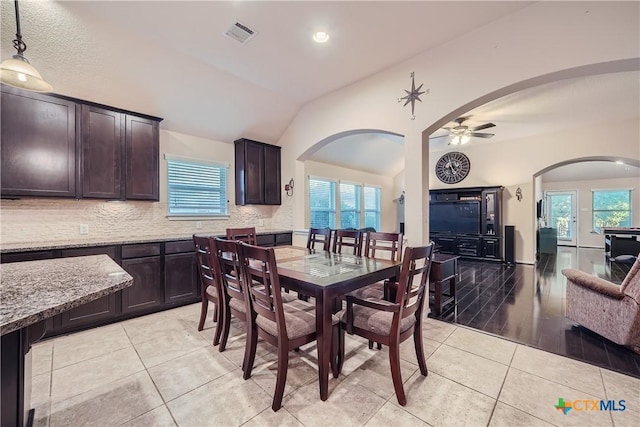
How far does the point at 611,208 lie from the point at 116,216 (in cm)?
1345

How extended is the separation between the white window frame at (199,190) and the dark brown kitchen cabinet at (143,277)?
96cm

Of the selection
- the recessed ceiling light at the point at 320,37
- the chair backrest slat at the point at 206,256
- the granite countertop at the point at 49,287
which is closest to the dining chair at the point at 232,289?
the chair backrest slat at the point at 206,256

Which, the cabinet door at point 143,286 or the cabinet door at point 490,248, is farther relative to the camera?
the cabinet door at point 490,248

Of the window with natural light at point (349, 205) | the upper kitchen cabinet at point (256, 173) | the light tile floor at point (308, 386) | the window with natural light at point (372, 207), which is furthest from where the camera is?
the window with natural light at point (372, 207)

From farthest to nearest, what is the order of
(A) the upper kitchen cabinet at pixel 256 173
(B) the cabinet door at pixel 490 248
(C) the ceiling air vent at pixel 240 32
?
(B) the cabinet door at pixel 490 248 < (A) the upper kitchen cabinet at pixel 256 173 < (C) the ceiling air vent at pixel 240 32

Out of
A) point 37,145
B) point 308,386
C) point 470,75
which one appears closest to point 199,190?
point 37,145

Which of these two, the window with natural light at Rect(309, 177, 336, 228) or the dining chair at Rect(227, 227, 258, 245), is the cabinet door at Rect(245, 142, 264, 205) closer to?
Answer: the dining chair at Rect(227, 227, 258, 245)

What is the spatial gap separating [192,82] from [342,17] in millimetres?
2219

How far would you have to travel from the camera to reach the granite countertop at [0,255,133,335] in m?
0.89

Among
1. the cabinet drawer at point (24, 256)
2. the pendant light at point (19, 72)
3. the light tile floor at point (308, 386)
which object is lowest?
the light tile floor at point (308, 386)

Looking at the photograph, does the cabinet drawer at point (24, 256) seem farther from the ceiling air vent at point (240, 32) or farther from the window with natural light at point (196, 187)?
the ceiling air vent at point (240, 32)

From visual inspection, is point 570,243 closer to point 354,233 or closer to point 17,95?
point 354,233

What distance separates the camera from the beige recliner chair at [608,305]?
226 cm

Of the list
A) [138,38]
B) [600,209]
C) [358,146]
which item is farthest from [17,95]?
[600,209]
